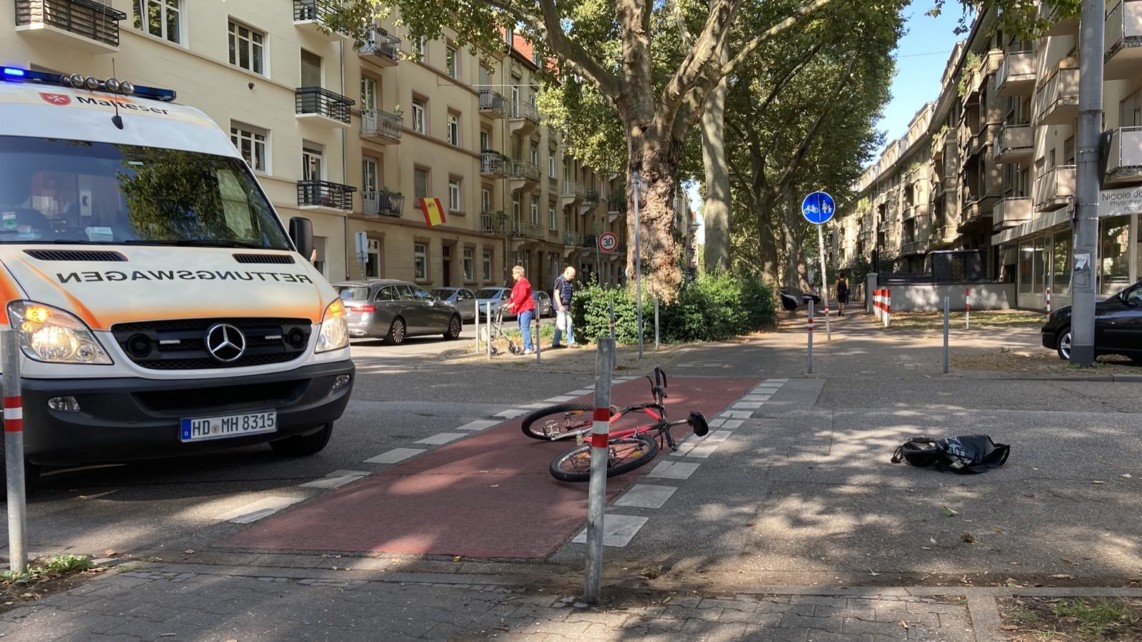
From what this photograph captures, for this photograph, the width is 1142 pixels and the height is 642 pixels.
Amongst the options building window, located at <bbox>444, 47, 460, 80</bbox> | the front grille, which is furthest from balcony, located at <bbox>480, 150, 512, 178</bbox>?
the front grille

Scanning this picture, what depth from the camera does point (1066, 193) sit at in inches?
999

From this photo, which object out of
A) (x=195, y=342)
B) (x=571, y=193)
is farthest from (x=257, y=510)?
(x=571, y=193)

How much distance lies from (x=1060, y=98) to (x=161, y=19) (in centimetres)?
2659

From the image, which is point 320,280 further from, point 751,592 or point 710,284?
point 710,284

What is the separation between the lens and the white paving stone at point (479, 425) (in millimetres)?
8016

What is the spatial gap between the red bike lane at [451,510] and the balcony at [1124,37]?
20.1 meters

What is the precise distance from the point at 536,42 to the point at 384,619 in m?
17.4

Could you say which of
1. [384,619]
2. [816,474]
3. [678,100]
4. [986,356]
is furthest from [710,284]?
[384,619]

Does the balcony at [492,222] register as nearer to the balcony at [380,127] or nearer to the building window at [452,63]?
the building window at [452,63]

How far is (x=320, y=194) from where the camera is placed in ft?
92.9

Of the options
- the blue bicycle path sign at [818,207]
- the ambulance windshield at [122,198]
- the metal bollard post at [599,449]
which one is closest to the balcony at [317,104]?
the blue bicycle path sign at [818,207]

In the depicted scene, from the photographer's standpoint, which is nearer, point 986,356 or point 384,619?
point 384,619

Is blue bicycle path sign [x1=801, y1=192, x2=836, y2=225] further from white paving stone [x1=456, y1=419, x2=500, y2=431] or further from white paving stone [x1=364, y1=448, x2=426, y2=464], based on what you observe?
white paving stone [x1=364, y1=448, x2=426, y2=464]

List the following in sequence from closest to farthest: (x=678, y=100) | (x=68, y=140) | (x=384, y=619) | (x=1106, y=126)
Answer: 1. (x=384, y=619)
2. (x=68, y=140)
3. (x=678, y=100)
4. (x=1106, y=126)
